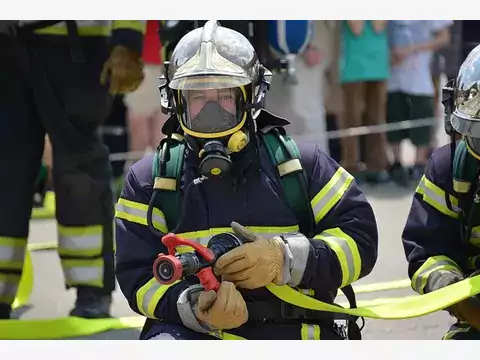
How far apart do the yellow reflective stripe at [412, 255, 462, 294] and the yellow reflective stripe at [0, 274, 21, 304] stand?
1.78 metres

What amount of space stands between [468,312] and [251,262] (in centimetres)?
70

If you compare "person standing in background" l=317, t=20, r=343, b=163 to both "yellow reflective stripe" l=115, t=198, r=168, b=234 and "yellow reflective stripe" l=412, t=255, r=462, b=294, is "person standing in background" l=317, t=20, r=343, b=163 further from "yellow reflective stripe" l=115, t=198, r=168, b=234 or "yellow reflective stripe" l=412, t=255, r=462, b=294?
"yellow reflective stripe" l=115, t=198, r=168, b=234

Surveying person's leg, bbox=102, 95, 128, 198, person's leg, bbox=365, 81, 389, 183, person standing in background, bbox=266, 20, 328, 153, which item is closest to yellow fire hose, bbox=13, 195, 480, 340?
person's leg, bbox=102, 95, 128, 198

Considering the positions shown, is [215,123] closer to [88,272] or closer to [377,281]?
[88,272]

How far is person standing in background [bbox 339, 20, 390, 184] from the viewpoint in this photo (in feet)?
25.5

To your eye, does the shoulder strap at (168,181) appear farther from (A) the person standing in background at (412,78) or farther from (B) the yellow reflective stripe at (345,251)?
(A) the person standing in background at (412,78)

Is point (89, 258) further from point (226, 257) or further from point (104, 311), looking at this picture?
point (226, 257)

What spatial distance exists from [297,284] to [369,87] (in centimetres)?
550

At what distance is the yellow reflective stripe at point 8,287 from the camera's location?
4.07m

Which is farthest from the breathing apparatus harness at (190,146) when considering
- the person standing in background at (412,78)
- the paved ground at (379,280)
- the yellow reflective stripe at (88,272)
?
the person standing in background at (412,78)

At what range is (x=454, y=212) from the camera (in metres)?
3.05

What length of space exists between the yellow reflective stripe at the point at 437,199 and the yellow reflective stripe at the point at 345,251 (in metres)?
0.37

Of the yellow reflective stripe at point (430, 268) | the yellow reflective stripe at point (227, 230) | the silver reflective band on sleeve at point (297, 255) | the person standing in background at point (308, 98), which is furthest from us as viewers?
the person standing in background at point (308, 98)

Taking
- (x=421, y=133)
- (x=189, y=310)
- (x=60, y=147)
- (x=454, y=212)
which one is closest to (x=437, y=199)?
(x=454, y=212)
